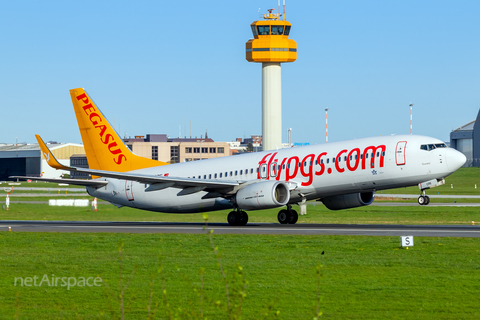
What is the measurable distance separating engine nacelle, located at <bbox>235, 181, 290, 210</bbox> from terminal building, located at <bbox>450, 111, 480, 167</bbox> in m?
124

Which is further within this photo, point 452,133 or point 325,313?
point 452,133

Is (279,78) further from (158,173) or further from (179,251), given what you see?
(179,251)

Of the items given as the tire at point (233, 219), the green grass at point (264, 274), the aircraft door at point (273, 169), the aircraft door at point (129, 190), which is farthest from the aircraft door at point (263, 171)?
the aircraft door at point (129, 190)

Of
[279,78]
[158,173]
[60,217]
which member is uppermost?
[279,78]

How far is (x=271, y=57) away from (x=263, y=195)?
92964 millimetres

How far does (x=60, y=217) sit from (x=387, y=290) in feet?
99.1

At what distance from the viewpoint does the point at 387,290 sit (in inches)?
627

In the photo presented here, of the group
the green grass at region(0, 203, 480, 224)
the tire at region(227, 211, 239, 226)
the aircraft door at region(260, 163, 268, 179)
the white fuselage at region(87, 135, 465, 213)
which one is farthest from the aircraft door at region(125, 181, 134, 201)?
the aircraft door at region(260, 163, 268, 179)

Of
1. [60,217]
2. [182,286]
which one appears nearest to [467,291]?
[182,286]

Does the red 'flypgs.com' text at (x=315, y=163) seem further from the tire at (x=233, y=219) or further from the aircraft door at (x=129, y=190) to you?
the aircraft door at (x=129, y=190)

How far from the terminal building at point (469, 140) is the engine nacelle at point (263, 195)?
124 m

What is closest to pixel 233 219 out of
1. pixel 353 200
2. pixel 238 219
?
pixel 238 219

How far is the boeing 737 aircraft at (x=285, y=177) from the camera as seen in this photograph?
33719 mm
